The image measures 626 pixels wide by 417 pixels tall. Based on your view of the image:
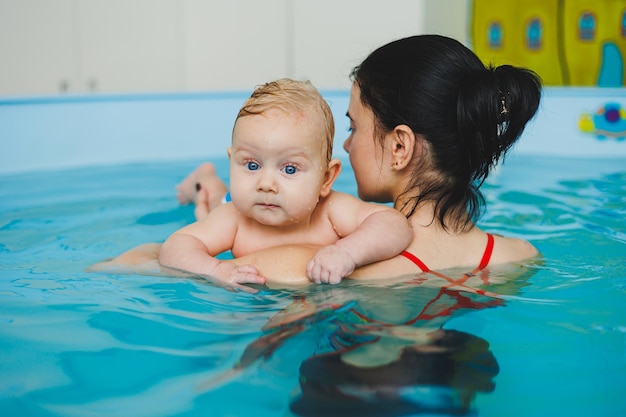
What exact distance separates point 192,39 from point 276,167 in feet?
18.4

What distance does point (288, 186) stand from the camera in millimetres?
1863

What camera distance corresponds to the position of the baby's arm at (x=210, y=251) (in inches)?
73.0

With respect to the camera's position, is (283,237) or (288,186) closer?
(288,186)

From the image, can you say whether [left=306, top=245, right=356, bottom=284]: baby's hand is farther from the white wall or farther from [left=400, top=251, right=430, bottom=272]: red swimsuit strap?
the white wall

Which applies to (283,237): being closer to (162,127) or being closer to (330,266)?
(330,266)

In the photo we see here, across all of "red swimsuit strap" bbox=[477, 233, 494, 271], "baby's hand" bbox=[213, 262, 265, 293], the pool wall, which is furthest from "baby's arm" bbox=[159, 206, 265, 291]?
the pool wall

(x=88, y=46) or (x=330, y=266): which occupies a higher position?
(x=88, y=46)

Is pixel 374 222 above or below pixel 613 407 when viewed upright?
above

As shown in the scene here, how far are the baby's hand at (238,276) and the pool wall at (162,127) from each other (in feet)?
10.4

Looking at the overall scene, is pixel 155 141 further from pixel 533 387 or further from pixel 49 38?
pixel 533 387

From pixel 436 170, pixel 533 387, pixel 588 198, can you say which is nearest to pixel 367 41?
pixel 588 198

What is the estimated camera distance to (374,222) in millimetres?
1895

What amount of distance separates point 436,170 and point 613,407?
2.73 ft

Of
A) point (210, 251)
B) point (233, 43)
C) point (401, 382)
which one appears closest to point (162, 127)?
point (233, 43)
